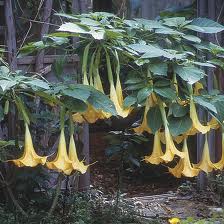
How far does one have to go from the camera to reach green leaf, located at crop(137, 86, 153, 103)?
6.18ft

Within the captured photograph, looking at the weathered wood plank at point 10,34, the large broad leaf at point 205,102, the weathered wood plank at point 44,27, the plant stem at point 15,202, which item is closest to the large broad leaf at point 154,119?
the large broad leaf at point 205,102

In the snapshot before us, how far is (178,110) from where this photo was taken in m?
1.96

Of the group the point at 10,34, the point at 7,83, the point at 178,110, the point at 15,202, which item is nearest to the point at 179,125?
the point at 178,110

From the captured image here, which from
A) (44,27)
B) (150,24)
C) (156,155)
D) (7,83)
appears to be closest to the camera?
(7,83)

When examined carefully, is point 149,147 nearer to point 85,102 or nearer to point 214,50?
point 214,50

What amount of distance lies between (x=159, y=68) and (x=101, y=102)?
247 mm

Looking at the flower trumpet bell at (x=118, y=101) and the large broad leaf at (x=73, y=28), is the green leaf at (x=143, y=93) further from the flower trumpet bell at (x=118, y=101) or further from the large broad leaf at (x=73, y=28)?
the large broad leaf at (x=73, y=28)

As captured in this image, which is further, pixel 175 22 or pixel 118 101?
pixel 175 22

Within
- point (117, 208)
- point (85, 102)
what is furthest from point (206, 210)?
point (85, 102)

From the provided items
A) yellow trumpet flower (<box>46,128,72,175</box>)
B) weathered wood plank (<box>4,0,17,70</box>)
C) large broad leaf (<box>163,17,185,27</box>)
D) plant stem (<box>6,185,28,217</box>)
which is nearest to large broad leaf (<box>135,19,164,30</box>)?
large broad leaf (<box>163,17,185,27</box>)

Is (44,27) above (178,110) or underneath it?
above

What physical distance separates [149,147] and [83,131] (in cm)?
106

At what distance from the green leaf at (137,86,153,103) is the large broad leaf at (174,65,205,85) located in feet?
Answer: 0.40

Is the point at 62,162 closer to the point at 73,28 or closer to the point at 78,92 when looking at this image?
the point at 78,92
